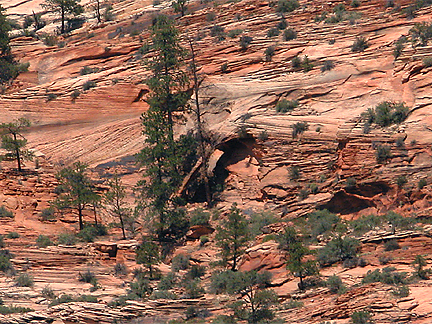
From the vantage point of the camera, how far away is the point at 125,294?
128 ft

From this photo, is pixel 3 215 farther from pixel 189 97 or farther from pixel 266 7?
pixel 266 7

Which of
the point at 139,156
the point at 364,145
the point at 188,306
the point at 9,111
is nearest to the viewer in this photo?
the point at 188,306

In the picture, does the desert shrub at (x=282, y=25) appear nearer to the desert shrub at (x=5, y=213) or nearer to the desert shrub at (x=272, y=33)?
the desert shrub at (x=272, y=33)

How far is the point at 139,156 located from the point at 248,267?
33.9 ft

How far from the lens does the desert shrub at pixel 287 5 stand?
55.7 metres

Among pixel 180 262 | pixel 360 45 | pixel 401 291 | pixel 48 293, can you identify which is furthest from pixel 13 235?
pixel 360 45

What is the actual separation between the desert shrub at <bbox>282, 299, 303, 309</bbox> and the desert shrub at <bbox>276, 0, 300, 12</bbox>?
23835mm

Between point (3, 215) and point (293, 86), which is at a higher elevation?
point (293, 86)

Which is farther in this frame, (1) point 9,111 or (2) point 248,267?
(1) point 9,111

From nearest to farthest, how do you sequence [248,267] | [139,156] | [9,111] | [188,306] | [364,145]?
[188,306] < [248,267] < [364,145] < [139,156] < [9,111]

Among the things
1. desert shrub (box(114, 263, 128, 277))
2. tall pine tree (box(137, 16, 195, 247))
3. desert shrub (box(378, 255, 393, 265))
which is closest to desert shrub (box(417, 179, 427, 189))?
desert shrub (box(378, 255, 393, 265))

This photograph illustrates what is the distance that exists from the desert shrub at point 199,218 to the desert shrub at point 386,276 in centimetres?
1084

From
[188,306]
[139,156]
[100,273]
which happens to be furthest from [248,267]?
[139,156]

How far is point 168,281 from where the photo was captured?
40469 millimetres
